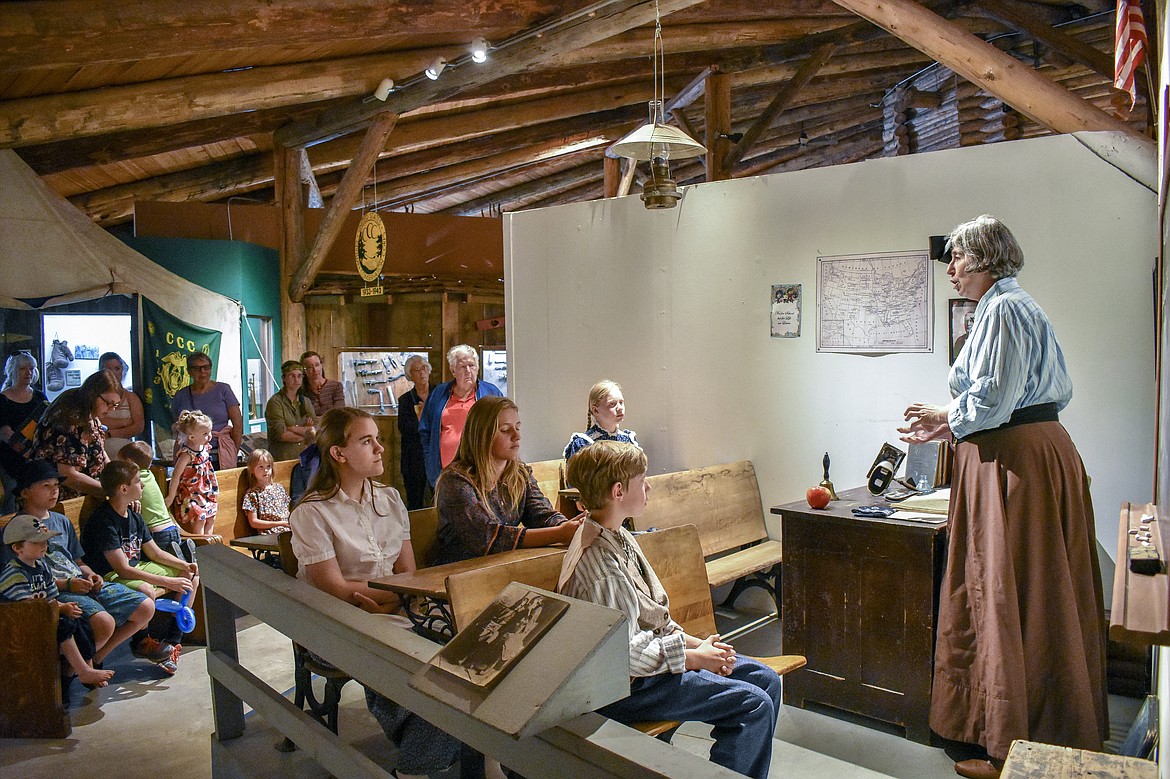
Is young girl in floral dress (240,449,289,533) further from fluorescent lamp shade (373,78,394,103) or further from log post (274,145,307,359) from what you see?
log post (274,145,307,359)

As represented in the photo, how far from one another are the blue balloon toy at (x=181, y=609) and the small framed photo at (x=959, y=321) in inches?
170

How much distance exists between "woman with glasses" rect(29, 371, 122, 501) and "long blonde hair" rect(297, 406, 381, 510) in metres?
2.29

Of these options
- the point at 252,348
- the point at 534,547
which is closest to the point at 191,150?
the point at 252,348

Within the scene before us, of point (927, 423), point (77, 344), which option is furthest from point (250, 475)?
point (927, 423)

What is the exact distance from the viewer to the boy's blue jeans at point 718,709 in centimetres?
256

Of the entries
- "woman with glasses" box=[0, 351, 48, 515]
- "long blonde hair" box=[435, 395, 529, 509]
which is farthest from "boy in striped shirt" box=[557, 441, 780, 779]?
"woman with glasses" box=[0, 351, 48, 515]

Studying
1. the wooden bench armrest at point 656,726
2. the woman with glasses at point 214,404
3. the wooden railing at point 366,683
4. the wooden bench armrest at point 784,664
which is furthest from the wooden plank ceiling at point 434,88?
the wooden bench armrest at point 656,726

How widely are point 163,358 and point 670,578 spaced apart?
5837 mm

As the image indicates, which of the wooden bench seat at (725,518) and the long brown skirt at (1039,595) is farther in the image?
the wooden bench seat at (725,518)

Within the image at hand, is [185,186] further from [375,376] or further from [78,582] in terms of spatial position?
[78,582]

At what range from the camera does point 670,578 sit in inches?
128

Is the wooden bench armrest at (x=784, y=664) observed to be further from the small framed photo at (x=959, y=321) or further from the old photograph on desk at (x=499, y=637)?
the small framed photo at (x=959, y=321)

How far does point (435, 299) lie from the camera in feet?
30.2

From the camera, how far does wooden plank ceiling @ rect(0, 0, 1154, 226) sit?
5.34 metres
